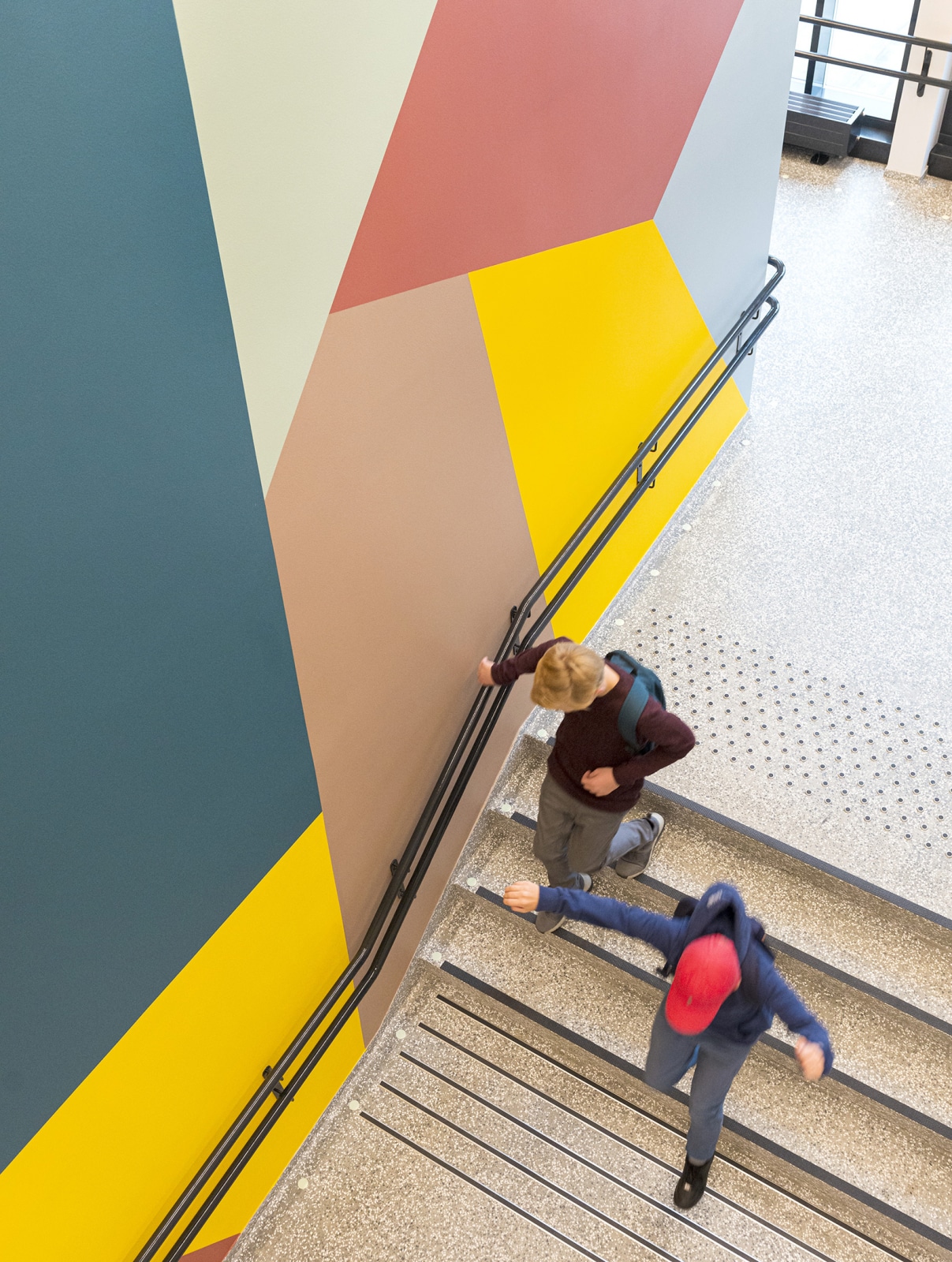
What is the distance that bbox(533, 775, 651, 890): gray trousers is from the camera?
3889 millimetres

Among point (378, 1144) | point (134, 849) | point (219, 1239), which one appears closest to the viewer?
point (134, 849)

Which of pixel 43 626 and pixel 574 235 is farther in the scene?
pixel 574 235

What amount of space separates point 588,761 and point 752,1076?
137 centimetres

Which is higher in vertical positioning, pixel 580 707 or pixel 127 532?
pixel 580 707

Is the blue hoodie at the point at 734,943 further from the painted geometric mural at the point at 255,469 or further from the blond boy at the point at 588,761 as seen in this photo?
the painted geometric mural at the point at 255,469

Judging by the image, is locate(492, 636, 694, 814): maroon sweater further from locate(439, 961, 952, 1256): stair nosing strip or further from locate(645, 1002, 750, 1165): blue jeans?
locate(439, 961, 952, 1256): stair nosing strip

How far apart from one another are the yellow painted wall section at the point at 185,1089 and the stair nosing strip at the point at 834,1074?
1.06 meters

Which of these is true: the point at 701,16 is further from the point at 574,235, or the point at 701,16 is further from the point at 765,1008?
the point at 765,1008

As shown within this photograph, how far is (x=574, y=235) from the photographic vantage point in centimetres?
378

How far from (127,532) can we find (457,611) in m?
1.61

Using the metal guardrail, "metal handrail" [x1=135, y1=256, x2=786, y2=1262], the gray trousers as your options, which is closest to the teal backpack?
the gray trousers

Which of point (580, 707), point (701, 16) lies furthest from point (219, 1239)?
point (701, 16)

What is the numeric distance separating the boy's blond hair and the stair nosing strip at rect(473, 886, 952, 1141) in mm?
1430

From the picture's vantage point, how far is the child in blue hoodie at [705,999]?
2902 millimetres
